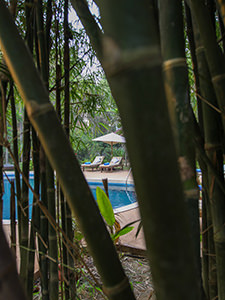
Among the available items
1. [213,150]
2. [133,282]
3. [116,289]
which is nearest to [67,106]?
[213,150]

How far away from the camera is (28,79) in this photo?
0.83 ft

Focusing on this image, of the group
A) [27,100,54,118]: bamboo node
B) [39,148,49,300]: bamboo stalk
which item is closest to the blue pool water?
[39,148,49,300]: bamboo stalk

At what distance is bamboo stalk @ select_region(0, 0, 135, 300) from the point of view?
0.83 feet

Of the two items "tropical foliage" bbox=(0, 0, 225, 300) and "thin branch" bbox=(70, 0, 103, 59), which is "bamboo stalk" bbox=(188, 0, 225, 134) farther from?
"thin branch" bbox=(70, 0, 103, 59)

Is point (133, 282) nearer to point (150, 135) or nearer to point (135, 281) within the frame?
point (135, 281)

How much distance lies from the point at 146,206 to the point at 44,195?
630mm

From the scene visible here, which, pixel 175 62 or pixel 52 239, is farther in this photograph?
pixel 52 239

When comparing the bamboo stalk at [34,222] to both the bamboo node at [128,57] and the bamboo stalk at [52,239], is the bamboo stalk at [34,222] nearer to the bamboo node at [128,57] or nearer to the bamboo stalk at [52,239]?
the bamboo stalk at [52,239]

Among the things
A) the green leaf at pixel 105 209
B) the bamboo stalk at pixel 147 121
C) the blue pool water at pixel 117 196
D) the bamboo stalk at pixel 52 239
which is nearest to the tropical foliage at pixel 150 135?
the bamboo stalk at pixel 147 121

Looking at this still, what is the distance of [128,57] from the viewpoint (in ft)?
0.56

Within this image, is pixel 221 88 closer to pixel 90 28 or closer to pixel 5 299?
pixel 90 28

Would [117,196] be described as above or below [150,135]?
below

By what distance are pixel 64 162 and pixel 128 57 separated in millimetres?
129

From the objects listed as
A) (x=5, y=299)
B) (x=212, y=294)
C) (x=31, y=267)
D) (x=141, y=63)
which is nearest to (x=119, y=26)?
(x=141, y=63)
